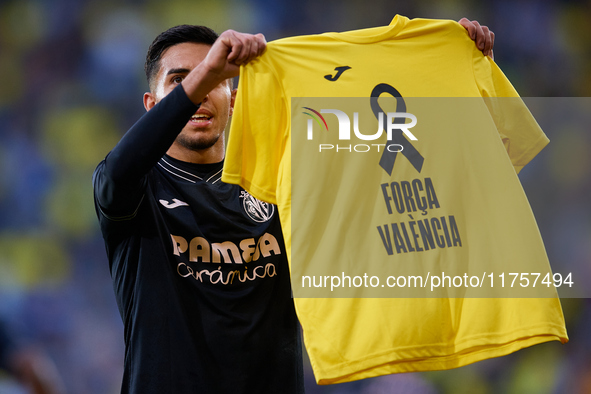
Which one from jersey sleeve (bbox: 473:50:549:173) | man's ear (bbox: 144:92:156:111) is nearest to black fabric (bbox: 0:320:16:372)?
man's ear (bbox: 144:92:156:111)

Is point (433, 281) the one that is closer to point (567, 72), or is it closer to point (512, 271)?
point (512, 271)

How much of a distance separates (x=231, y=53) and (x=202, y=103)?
11.1 inches

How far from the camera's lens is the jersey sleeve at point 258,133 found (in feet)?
3.69

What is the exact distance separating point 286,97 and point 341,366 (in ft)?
1.76

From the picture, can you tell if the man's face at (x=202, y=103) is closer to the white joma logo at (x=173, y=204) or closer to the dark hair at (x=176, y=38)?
the dark hair at (x=176, y=38)

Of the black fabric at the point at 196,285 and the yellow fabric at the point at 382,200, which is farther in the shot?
the black fabric at the point at 196,285

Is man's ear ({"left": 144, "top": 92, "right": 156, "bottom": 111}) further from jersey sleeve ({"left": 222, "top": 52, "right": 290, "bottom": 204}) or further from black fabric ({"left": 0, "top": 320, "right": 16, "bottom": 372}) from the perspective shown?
black fabric ({"left": 0, "top": 320, "right": 16, "bottom": 372})

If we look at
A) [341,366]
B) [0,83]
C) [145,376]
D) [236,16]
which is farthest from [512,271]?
[0,83]

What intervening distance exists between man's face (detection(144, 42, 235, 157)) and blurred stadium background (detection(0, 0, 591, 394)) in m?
1.08

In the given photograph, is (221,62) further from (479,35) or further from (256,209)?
(479,35)

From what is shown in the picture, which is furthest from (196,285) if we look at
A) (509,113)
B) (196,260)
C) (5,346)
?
(5,346)

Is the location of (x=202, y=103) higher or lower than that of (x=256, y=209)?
higher

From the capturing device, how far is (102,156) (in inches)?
92.4

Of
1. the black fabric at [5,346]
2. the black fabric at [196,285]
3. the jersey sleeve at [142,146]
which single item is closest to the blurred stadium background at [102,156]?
the black fabric at [5,346]
